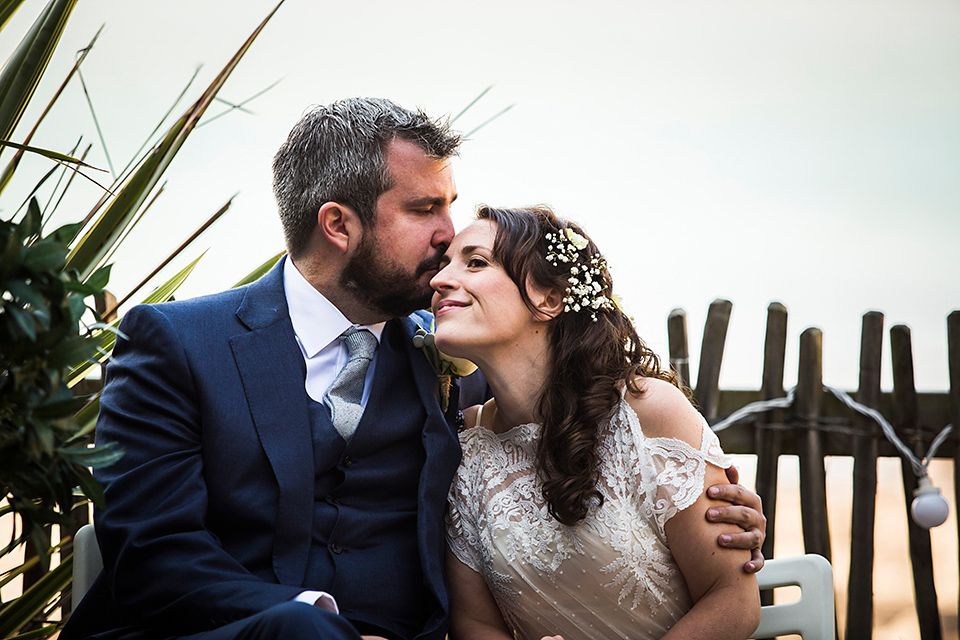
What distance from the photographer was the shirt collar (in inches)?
82.0

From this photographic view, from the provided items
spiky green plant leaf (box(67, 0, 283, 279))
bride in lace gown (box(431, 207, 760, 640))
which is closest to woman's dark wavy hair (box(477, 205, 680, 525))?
bride in lace gown (box(431, 207, 760, 640))

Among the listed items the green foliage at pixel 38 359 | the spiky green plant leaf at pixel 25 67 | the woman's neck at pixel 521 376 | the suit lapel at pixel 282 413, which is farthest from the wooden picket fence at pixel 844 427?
the green foliage at pixel 38 359

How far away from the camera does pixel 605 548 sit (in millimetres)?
1985

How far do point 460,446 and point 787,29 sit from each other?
2890mm

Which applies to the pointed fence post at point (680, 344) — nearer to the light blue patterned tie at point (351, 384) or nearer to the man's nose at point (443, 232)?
the man's nose at point (443, 232)

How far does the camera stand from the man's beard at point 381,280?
85.5 inches

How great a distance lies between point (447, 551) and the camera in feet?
7.07

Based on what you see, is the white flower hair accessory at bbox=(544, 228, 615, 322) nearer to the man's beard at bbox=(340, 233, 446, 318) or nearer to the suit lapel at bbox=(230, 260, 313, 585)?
the man's beard at bbox=(340, 233, 446, 318)

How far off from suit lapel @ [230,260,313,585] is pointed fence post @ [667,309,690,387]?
1.91 meters

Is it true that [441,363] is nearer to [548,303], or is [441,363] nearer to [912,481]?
[548,303]

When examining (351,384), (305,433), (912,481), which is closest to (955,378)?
(912,481)

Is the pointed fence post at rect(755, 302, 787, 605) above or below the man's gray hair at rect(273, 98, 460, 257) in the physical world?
below

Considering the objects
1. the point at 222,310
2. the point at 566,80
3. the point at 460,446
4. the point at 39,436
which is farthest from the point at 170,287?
the point at 566,80

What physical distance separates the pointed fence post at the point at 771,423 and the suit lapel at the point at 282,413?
2139mm
